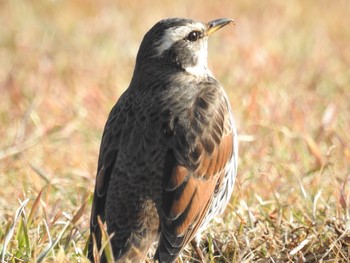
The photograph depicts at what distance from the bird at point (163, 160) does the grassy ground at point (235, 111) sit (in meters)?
0.27

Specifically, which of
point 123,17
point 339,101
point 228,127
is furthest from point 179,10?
point 228,127

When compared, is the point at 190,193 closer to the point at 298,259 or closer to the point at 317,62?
the point at 298,259

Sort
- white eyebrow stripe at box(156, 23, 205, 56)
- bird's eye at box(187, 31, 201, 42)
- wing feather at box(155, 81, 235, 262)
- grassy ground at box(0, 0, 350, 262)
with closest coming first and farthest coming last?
wing feather at box(155, 81, 235, 262) → grassy ground at box(0, 0, 350, 262) → white eyebrow stripe at box(156, 23, 205, 56) → bird's eye at box(187, 31, 201, 42)

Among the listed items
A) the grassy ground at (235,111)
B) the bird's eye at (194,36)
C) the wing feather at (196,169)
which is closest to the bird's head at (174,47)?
the bird's eye at (194,36)

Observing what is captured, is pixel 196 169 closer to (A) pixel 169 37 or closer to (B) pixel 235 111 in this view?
(A) pixel 169 37

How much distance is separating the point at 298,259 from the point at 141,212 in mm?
938

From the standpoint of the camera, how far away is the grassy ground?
5812 mm

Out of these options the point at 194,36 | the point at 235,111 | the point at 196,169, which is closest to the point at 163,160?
the point at 196,169

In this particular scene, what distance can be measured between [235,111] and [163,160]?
11.6ft

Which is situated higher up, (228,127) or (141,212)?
(228,127)

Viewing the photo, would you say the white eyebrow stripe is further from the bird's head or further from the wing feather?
the wing feather

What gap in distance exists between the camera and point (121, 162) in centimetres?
575

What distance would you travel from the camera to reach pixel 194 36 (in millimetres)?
6594

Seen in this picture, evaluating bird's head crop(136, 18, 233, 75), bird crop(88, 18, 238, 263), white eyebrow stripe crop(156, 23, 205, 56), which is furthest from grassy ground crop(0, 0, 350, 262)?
white eyebrow stripe crop(156, 23, 205, 56)
